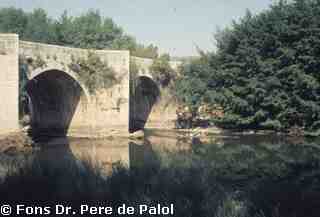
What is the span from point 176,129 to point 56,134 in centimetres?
886

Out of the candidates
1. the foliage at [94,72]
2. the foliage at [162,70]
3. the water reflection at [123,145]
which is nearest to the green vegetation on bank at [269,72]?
the water reflection at [123,145]

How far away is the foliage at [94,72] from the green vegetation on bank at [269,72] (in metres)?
5.89

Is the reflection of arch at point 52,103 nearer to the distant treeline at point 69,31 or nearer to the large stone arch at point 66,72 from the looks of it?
the large stone arch at point 66,72

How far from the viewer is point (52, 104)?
82.7 feet

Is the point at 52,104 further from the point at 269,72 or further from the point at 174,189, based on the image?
the point at 174,189

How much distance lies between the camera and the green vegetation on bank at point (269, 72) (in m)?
19.8

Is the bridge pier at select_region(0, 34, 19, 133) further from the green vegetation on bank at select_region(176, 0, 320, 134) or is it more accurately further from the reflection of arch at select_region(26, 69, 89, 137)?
the green vegetation on bank at select_region(176, 0, 320, 134)

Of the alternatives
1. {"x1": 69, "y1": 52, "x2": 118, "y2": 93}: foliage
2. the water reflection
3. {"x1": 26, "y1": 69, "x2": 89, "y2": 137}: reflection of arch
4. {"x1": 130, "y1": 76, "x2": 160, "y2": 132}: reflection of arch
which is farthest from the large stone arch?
{"x1": 130, "y1": 76, "x2": 160, "y2": 132}: reflection of arch

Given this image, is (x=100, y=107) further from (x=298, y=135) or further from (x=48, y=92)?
(x=298, y=135)

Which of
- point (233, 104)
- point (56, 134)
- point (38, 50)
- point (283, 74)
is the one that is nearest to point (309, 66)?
point (283, 74)

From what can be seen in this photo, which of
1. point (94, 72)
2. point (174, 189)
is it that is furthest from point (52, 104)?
point (174, 189)

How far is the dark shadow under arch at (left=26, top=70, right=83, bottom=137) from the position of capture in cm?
2411

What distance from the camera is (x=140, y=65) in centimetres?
2714

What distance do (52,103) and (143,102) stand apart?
8.46 meters
